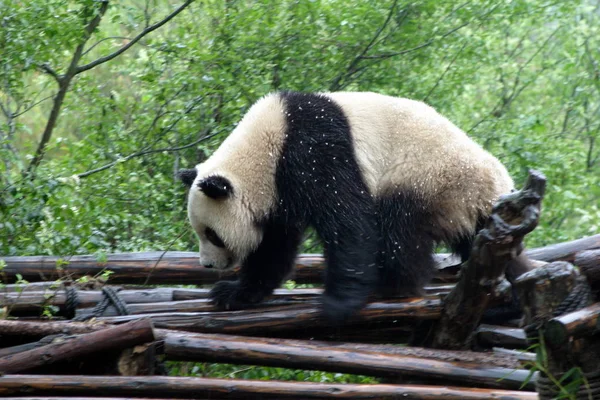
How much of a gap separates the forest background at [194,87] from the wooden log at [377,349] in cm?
134

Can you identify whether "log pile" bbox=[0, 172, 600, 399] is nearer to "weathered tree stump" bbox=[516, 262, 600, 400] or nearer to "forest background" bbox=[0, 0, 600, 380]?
"weathered tree stump" bbox=[516, 262, 600, 400]

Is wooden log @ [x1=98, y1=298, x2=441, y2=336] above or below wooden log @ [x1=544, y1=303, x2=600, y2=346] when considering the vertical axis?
below

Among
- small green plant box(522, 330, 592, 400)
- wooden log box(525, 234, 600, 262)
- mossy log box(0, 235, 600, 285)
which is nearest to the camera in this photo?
small green plant box(522, 330, 592, 400)

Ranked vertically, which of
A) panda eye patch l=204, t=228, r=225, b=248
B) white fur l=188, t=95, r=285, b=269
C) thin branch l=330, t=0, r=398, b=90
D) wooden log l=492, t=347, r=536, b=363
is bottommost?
wooden log l=492, t=347, r=536, b=363

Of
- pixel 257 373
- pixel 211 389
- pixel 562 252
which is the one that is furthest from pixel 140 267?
pixel 562 252

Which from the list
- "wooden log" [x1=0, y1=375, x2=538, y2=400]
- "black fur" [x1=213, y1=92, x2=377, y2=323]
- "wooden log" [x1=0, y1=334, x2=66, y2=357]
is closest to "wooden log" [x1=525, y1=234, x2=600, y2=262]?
"black fur" [x1=213, y1=92, x2=377, y2=323]

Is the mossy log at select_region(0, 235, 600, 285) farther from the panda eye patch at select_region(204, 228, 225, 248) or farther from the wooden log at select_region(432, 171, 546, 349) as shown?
the wooden log at select_region(432, 171, 546, 349)

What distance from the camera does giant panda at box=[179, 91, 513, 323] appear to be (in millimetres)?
4449

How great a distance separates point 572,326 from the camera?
9.21ft

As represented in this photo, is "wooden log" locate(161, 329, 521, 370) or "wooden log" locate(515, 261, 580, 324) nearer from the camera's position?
"wooden log" locate(515, 261, 580, 324)

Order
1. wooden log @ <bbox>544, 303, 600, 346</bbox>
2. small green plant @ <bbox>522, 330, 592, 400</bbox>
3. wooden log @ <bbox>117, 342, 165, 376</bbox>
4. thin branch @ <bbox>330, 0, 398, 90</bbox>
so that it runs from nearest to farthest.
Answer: wooden log @ <bbox>544, 303, 600, 346</bbox> < small green plant @ <bbox>522, 330, 592, 400</bbox> < wooden log @ <bbox>117, 342, 165, 376</bbox> < thin branch @ <bbox>330, 0, 398, 90</bbox>

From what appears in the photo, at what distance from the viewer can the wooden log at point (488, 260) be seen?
3471mm

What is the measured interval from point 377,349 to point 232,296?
93 centimetres

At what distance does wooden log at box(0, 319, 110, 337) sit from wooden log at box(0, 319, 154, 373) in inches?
7.7
